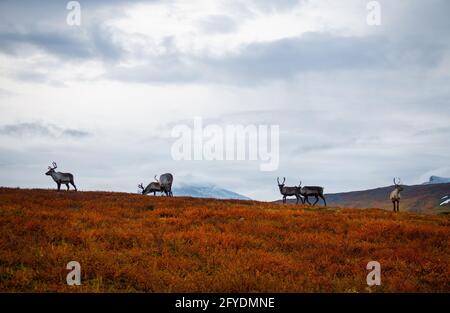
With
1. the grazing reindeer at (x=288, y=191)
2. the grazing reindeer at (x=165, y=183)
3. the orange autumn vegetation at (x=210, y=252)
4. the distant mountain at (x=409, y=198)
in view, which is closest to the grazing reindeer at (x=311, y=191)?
the grazing reindeer at (x=288, y=191)

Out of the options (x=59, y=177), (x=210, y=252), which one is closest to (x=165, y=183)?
(x=59, y=177)

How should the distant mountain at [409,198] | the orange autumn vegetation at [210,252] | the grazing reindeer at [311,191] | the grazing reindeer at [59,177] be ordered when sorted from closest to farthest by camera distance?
1. the orange autumn vegetation at [210,252]
2. the grazing reindeer at [59,177]
3. the grazing reindeer at [311,191]
4. the distant mountain at [409,198]

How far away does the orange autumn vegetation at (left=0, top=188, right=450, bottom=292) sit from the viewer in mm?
10273

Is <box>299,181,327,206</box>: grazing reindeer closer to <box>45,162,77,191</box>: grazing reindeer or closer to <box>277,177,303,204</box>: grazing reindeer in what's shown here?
<box>277,177,303,204</box>: grazing reindeer

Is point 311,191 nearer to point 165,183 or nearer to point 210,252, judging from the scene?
point 165,183

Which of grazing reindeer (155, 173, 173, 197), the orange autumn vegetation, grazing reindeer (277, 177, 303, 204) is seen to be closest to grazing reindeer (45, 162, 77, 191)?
grazing reindeer (155, 173, 173, 197)

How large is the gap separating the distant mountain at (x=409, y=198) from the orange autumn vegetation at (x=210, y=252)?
61302mm

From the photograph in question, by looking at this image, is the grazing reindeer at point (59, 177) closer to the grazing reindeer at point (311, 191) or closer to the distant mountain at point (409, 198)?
the grazing reindeer at point (311, 191)

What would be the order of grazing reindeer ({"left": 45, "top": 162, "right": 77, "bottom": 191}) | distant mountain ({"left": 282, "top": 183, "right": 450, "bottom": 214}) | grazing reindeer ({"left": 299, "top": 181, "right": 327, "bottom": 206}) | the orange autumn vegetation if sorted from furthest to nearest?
distant mountain ({"left": 282, "top": 183, "right": 450, "bottom": 214}), grazing reindeer ({"left": 299, "top": 181, "right": 327, "bottom": 206}), grazing reindeer ({"left": 45, "top": 162, "right": 77, "bottom": 191}), the orange autumn vegetation

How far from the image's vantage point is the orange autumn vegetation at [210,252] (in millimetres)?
10273

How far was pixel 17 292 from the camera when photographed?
8914mm

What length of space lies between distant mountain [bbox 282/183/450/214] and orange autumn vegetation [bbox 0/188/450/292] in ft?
201
